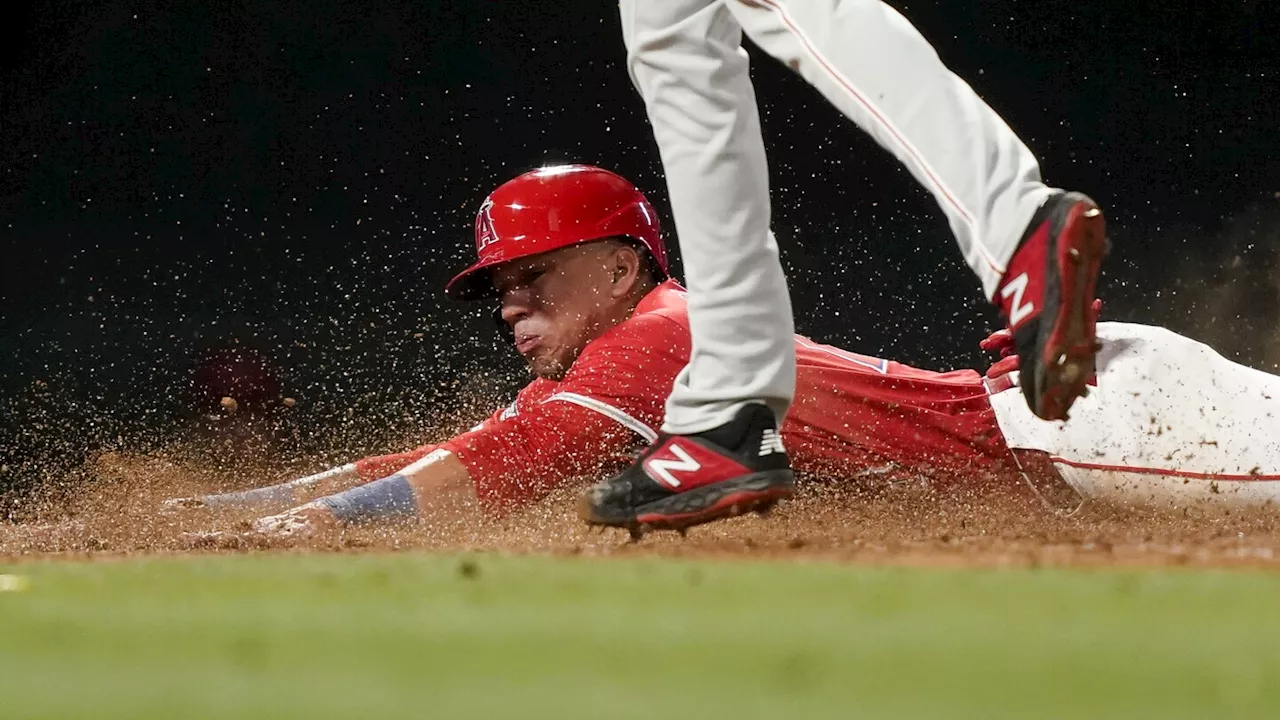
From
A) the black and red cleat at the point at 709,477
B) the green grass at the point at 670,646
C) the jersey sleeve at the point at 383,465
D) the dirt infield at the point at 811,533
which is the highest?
the green grass at the point at 670,646

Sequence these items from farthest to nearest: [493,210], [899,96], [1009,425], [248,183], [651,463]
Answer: [248,183]
[493,210]
[1009,425]
[651,463]
[899,96]

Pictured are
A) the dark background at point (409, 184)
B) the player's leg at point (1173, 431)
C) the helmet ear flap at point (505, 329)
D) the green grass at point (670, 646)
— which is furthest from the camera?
the dark background at point (409, 184)

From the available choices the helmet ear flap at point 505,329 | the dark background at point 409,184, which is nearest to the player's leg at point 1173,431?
the helmet ear flap at point 505,329

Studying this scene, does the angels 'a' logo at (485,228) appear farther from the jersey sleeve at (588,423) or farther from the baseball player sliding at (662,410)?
the jersey sleeve at (588,423)

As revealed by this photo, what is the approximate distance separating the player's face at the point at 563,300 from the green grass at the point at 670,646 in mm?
1694

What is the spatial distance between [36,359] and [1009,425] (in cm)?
301

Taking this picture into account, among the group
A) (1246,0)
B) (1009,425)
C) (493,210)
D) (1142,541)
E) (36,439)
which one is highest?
(1246,0)

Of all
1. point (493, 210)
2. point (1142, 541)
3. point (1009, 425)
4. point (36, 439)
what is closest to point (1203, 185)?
point (1009, 425)

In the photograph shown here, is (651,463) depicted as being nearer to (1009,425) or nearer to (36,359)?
(1009,425)

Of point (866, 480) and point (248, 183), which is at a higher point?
point (248, 183)

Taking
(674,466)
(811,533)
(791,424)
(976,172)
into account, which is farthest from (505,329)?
(976,172)

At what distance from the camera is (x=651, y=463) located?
5.81ft

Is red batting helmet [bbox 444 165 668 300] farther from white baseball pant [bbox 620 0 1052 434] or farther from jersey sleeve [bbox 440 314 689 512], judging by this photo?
white baseball pant [bbox 620 0 1052 434]

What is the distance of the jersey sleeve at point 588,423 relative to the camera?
255cm
